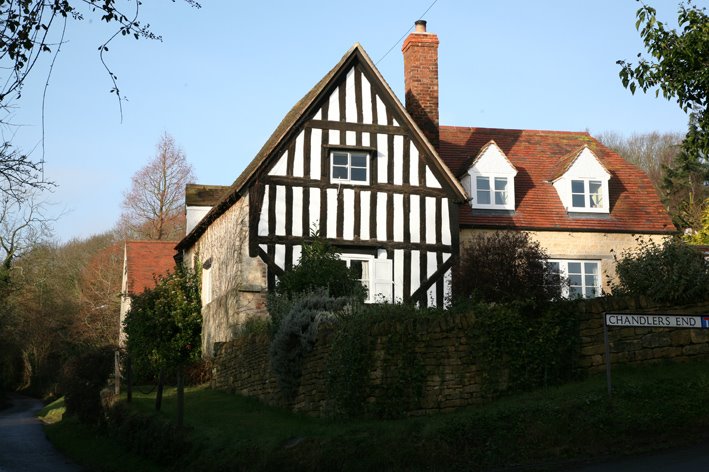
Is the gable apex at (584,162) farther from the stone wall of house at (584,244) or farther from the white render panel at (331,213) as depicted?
the white render panel at (331,213)

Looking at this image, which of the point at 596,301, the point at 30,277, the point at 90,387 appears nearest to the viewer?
the point at 596,301

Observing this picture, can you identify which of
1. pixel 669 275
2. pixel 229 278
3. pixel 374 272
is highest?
pixel 374 272

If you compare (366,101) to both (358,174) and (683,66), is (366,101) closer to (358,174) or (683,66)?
(358,174)

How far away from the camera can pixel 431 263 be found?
925 inches

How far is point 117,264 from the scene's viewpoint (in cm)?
4831

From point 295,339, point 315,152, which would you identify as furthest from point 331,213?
point 295,339

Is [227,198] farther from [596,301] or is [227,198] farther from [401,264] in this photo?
[596,301]

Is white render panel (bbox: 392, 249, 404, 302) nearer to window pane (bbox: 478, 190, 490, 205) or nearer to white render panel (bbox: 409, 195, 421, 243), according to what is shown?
white render panel (bbox: 409, 195, 421, 243)

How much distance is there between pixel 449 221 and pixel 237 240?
218 inches

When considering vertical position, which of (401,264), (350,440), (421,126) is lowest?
(350,440)

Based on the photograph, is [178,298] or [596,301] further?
[178,298]

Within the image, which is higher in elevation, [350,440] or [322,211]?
[322,211]

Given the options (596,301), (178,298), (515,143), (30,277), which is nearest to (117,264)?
(30,277)

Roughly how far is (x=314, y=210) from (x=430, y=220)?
123 inches
